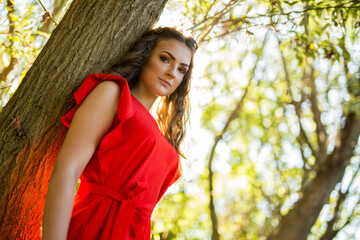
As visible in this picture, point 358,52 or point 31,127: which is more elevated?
point 358,52

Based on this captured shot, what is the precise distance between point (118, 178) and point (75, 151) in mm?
295

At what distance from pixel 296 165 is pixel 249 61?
2926 mm

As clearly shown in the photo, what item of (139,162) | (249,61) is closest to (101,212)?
(139,162)

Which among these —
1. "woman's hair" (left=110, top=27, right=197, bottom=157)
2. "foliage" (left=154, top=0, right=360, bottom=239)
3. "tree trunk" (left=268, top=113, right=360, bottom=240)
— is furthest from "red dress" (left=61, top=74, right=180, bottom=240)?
"foliage" (left=154, top=0, right=360, bottom=239)

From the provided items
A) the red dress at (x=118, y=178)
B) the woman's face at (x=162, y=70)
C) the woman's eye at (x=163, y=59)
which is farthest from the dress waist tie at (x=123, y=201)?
the woman's eye at (x=163, y=59)

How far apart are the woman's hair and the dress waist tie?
615 millimetres

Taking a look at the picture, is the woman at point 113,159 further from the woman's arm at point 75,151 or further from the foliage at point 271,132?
the foliage at point 271,132

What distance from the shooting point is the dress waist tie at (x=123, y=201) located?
1.87 metres

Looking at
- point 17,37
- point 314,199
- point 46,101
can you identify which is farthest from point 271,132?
point 46,101

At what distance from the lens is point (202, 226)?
927cm

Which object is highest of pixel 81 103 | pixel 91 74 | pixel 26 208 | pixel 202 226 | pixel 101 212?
pixel 91 74

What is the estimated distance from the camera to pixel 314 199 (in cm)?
409

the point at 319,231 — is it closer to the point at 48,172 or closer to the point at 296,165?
the point at 296,165

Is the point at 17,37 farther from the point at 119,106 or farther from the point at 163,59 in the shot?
the point at 119,106
